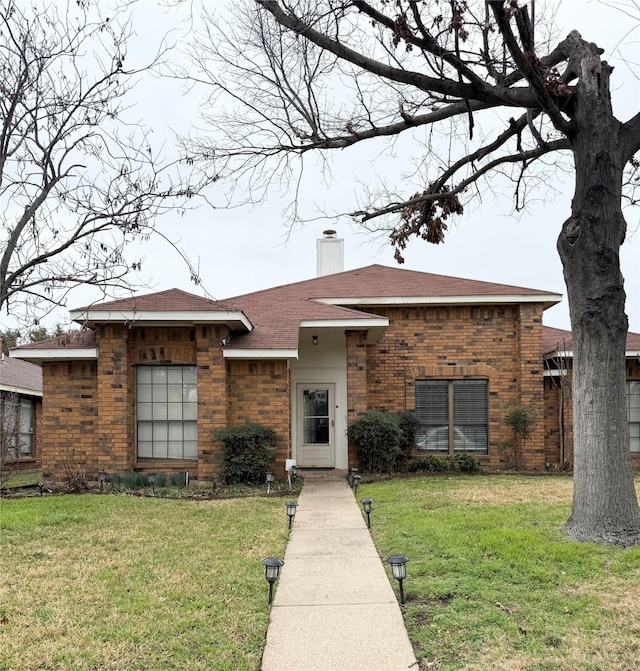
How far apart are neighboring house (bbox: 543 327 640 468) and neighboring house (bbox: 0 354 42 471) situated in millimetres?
13031

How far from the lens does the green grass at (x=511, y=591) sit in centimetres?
417

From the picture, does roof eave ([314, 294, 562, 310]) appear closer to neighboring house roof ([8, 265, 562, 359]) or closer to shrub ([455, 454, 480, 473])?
neighboring house roof ([8, 265, 562, 359])

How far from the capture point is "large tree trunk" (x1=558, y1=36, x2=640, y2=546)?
6.81 m

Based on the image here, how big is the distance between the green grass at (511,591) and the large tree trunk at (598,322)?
56cm

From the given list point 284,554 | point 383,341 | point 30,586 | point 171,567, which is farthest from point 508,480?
point 30,586

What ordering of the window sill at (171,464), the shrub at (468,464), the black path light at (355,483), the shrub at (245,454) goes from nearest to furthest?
1. the black path light at (355,483)
2. the shrub at (245,454)
3. the window sill at (171,464)
4. the shrub at (468,464)

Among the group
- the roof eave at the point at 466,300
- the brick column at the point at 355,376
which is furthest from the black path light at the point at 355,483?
the roof eave at the point at 466,300

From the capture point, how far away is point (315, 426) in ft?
48.9

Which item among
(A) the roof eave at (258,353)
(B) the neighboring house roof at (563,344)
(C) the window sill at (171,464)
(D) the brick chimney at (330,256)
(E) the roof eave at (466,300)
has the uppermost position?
(D) the brick chimney at (330,256)

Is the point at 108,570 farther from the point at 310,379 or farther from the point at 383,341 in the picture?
the point at 383,341

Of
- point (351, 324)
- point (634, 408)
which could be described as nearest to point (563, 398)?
point (634, 408)

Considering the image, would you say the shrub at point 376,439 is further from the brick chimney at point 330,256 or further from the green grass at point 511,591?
the brick chimney at point 330,256

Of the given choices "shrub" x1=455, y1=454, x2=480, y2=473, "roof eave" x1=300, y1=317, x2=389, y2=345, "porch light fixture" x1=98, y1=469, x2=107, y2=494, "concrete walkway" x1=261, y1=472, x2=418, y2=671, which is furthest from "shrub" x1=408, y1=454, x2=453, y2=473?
"porch light fixture" x1=98, y1=469, x2=107, y2=494

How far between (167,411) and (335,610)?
26.5 feet
